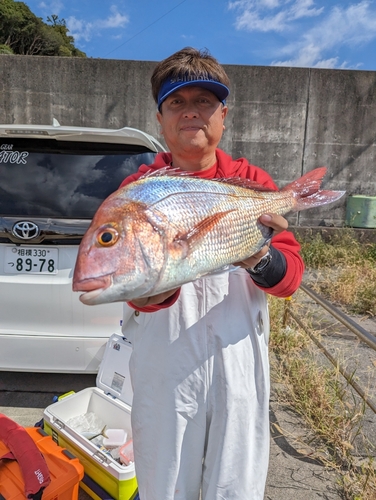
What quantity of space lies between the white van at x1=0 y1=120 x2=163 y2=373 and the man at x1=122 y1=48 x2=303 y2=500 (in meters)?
1.21

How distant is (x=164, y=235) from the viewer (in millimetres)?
1163

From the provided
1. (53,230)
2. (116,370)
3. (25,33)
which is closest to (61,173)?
(53,230)

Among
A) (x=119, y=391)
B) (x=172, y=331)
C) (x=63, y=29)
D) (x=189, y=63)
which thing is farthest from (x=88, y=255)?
(x=63, y=29)

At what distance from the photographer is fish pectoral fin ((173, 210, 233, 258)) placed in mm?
1184

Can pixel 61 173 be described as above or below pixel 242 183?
above

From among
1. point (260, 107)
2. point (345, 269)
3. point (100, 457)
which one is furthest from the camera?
point (260, 107)

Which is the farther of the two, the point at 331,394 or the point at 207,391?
the point at 331,394

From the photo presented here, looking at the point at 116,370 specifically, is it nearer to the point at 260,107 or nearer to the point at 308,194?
the point at 308,194

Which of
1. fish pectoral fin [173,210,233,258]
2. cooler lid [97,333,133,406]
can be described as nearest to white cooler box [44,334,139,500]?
cooler lid [97,333,133,406]

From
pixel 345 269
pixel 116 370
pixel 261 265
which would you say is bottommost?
pixel 116 370

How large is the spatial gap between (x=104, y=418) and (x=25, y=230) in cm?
147

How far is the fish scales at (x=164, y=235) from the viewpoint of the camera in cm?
109

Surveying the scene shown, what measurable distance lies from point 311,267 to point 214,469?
6586 mm

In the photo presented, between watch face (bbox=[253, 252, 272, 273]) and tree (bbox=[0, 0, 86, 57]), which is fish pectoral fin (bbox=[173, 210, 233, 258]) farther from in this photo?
tree (bbox=[0, 0, 86, 57])
